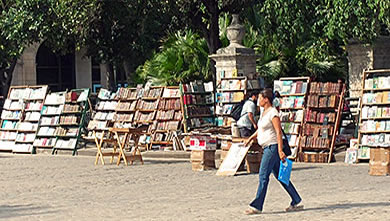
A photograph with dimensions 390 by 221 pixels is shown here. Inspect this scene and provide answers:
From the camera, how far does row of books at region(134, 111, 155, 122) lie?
28094mm

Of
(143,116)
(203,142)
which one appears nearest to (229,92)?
(143,116)

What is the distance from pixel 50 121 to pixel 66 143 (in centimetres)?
110

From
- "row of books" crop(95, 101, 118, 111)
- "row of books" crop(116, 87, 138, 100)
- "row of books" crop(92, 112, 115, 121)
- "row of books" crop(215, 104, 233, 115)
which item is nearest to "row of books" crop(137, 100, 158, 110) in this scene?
"row of books" crop(116, 87, 138, 100)

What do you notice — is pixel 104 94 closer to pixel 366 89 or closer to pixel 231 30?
pixel 231 30

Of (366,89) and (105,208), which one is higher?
(366,89)

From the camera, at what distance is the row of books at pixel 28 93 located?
29984 millimetres

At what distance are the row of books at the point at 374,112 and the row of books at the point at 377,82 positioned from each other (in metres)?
0.49

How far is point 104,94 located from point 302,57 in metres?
6.25

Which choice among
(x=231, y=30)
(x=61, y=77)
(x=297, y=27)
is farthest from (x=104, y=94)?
(x=61, y=77)

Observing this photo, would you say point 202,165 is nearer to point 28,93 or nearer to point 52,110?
point 52,110

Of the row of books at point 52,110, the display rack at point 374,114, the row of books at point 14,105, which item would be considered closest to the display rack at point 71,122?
the row of books at point 52,110

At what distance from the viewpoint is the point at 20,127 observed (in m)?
30.3

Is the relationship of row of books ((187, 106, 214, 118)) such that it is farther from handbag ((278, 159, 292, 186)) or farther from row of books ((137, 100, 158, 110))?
handbag ((278, 159, 292, 186))

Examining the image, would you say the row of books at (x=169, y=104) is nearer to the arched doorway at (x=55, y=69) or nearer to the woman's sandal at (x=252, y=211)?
the woman's sandal at (x=252, y=211)
